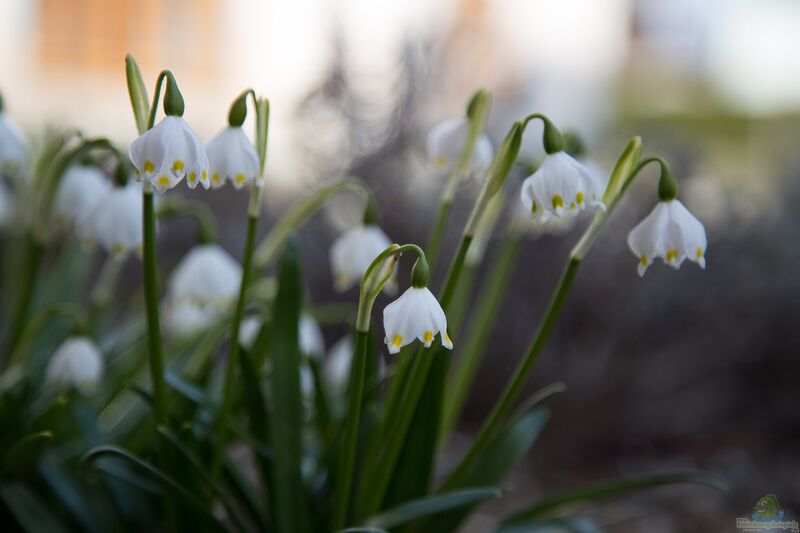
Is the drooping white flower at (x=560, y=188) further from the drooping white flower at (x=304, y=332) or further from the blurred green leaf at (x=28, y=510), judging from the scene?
the blurred green leaf at (x=28, y=510)

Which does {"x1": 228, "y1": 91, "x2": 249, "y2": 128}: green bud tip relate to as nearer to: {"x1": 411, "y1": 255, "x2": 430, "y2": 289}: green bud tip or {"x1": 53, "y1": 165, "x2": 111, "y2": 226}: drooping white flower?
{"x1": 411, "y1": 255, "x2": 430, "y2": 289}: green bud tip

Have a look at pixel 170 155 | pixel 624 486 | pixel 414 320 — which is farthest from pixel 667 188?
pixel 170 155

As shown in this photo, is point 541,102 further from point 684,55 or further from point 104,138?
point 104,138

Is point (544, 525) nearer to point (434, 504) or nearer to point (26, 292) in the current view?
point (434, 504)

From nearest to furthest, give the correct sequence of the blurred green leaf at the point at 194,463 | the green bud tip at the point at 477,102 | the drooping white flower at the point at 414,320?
the drooping white flower at the point at 414,320 → the blurred green leaf at the point at 194,463 → the green bud tip at the point at 477,102

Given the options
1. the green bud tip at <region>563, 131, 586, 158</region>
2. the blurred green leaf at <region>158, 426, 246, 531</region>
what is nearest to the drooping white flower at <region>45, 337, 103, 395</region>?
the blurred green leaf at <region>158, 426, 246, 531</region>

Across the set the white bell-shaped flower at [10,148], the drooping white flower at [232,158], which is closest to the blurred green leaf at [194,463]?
the drooping white flower at [232,158]

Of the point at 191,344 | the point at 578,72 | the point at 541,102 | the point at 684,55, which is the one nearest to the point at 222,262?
the point at 191,344
